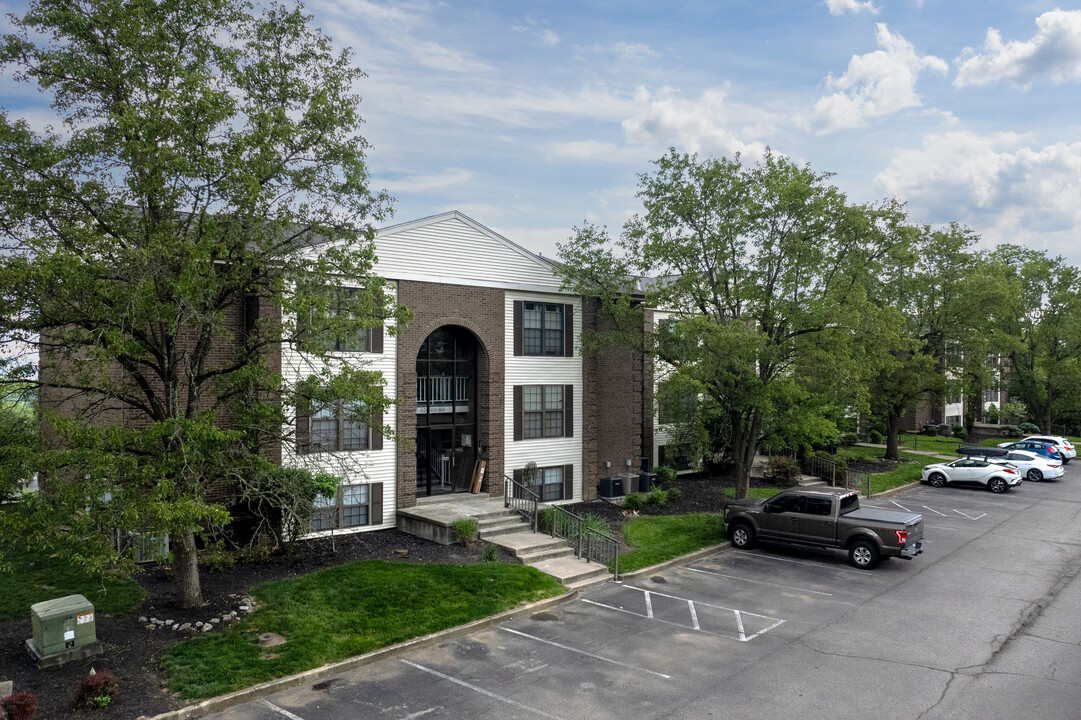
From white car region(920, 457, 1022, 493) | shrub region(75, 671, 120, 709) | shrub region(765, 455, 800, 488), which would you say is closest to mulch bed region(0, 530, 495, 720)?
shrub region(75, 671, 120, 709)

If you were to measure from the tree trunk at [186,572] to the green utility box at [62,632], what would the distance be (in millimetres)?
1864

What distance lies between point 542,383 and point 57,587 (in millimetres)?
14726

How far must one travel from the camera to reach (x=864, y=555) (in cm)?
1841

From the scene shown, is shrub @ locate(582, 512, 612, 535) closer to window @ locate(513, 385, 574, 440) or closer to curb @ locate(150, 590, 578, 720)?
curb @ locate(150, 590, 578, 720)

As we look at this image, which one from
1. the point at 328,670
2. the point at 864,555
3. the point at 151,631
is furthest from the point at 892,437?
the point at 151,631

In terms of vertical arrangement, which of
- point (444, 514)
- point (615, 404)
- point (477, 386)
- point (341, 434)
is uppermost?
point (477, 386)

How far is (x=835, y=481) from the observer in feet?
102

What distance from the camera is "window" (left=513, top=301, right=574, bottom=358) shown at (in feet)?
79.8

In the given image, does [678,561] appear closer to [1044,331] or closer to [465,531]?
[465,531]

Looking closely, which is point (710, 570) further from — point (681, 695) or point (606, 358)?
point (606, 358)

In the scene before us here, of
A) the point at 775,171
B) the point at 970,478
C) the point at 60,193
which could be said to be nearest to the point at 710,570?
the point at 775,171

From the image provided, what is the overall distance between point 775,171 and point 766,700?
17.0 meters

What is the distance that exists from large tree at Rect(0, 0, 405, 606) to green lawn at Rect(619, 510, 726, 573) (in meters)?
8.79

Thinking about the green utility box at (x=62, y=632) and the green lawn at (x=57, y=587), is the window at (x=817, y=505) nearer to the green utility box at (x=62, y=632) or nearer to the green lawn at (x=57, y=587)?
the green lawn at (x=57, y=587)
